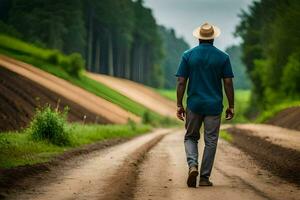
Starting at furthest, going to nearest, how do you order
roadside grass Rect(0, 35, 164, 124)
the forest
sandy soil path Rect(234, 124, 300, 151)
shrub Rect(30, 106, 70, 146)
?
roadside grass Rect(0, 35, 164, 124) < the forest < sandy soil path Rect(234, 124, 300, 151) < shrub Rect(30, 106, 70, 146)

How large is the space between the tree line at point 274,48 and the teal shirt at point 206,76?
99.8 feet

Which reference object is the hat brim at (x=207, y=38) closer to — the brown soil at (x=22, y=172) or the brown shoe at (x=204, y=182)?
the brown shoe at (x=204, y=182)

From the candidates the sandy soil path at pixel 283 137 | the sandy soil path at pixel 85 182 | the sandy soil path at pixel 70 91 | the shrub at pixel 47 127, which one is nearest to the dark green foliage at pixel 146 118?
the sandy soil path at pixel 70 91

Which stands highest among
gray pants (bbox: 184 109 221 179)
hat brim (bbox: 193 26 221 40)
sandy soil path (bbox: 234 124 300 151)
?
hat brim (bbox: 193 26 221 40)

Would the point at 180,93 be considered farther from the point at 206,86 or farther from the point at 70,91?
the point at 70,91

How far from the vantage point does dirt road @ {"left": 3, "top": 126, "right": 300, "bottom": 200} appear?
8938 mm

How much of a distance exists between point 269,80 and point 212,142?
45867 millimetres

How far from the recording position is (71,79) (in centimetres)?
4831

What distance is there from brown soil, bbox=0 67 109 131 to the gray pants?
11.2 meters

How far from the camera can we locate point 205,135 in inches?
418

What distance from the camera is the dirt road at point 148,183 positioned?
352 inches

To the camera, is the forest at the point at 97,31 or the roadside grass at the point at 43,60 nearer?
the forest at the point at 97,31

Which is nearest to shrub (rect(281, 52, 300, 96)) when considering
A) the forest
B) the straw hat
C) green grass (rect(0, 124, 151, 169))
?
the forest

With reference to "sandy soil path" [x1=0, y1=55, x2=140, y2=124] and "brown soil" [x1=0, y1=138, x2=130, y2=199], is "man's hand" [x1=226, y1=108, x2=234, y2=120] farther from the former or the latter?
"sandy soil path" [x1=0, y1=55, x2=140, y2=124]
